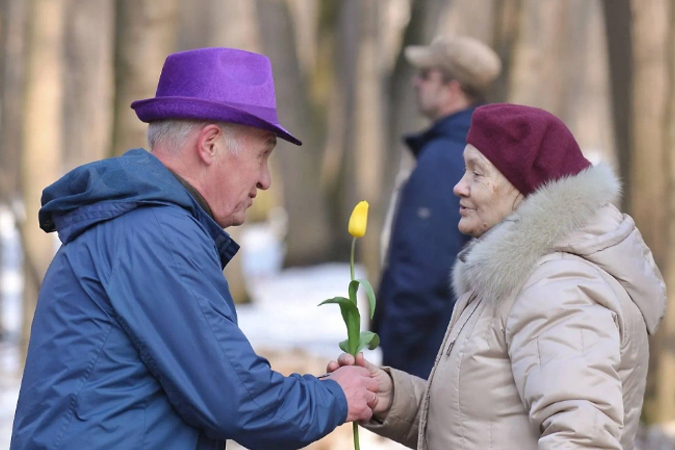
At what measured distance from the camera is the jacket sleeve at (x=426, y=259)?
4488 millimetres

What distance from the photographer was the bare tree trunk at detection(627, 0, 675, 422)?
5.91 metres

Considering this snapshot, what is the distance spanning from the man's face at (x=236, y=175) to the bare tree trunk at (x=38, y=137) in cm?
528

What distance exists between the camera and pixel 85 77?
2391cm

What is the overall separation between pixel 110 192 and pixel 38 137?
586 centimetres

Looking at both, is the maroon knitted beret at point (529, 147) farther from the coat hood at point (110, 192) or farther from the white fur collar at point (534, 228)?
the coat hood at point (110, 192)

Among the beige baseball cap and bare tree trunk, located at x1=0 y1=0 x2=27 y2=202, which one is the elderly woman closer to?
the beige baseball cap

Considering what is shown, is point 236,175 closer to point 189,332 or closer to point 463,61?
point 189,332

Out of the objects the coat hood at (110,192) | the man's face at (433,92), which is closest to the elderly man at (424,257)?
the man's face at (433,92)

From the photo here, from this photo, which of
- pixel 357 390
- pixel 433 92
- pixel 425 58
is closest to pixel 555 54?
pixel 425 58

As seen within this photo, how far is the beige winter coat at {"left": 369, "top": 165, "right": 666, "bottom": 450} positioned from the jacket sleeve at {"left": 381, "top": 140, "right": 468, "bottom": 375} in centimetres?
174

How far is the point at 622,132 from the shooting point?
6238 millimetres

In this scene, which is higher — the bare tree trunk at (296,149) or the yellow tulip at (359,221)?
the yellow tulip at (359,221)

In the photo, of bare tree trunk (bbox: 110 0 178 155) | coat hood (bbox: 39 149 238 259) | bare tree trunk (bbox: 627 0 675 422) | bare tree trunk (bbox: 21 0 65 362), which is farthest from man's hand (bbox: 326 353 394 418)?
bare tree trunk (bbox: 21 0 65 362)

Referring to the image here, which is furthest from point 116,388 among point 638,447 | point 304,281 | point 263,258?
point 263,258
